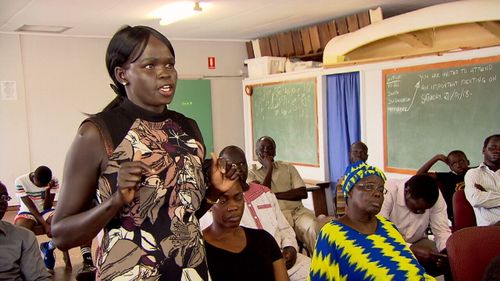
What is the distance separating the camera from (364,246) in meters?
1.92

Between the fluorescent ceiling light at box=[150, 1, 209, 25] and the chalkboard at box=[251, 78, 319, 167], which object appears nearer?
the fluorescent ceiling light at box=[150, 1, 209, 25]

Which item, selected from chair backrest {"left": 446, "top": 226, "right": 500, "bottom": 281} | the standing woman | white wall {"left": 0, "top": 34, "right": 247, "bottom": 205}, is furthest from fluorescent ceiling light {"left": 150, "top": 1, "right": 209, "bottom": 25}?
the standing woman

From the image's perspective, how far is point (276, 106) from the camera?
703cm

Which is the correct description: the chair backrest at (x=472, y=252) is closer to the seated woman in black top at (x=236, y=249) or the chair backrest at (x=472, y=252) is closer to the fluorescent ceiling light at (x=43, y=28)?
the seated woman in black top at (x=236, y=249)

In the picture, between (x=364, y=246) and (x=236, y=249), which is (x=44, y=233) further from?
(x=364, y=246)

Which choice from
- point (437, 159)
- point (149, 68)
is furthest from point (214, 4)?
point (149, 68)

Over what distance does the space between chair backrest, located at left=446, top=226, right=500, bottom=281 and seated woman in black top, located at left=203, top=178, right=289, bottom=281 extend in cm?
72

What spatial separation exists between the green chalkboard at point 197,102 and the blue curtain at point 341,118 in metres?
2.24

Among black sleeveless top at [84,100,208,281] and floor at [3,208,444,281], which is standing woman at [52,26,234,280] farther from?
floor at [3,208,444,281]

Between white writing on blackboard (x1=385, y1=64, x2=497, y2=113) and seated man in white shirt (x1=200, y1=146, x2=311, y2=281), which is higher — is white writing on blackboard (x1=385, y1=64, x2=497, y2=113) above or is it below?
above

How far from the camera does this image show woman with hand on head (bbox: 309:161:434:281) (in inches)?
73.7

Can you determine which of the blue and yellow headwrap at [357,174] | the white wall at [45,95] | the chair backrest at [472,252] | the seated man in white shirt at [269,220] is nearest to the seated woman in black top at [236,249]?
the blue and yellow headwrap at [357,174]

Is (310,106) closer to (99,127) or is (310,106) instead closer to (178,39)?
(178,39)

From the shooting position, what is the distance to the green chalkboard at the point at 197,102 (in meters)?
7.45
